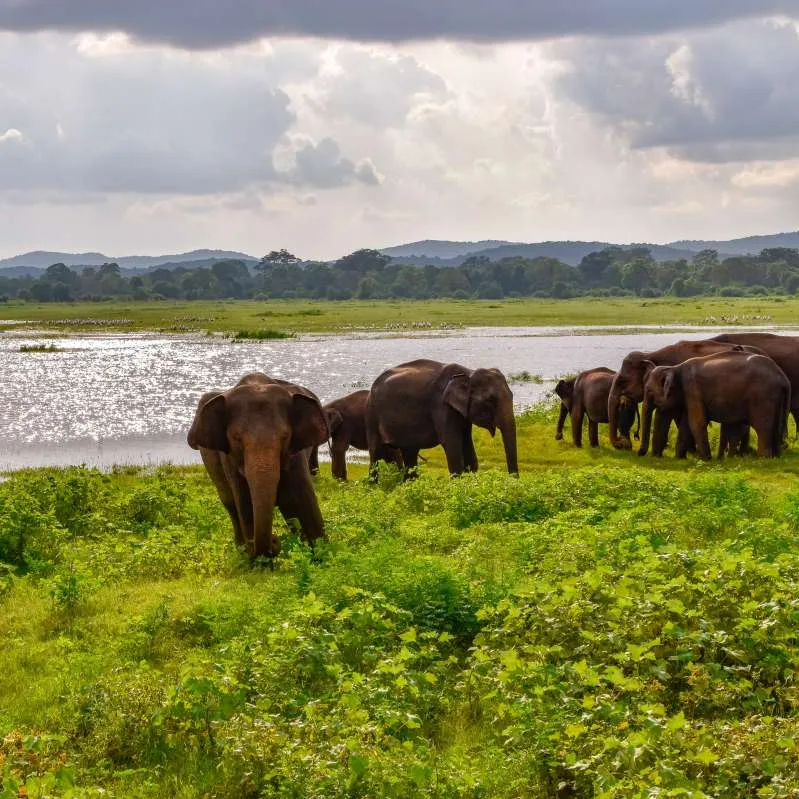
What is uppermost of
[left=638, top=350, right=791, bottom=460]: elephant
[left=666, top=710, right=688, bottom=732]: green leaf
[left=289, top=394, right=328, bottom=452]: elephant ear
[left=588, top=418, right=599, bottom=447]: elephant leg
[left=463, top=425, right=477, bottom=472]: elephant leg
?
[left=289, top=394, right=328, bottom=452]: elephant ear

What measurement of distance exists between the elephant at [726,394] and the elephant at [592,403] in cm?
213

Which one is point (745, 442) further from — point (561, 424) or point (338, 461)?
point (338, 461)

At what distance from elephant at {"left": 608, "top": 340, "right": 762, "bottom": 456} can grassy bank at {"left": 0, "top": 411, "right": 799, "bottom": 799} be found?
11.9 metres

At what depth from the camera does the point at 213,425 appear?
44.0 ft

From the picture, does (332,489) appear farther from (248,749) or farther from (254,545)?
(248,749)

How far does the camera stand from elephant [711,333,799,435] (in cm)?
2684

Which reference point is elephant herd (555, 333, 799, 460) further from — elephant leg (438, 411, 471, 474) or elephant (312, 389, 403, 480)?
elephant (312, 389, 403, 480)

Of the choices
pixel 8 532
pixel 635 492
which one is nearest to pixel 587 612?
pixel 635 492

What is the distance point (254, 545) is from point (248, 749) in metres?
5.80

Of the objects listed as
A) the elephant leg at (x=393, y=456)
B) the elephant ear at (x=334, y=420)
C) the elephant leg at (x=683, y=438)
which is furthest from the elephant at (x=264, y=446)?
the elephant leg at (x=683, y=438)

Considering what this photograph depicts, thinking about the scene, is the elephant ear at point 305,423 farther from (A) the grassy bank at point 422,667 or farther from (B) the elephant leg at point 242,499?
(A) the grassy bank at point 422,667

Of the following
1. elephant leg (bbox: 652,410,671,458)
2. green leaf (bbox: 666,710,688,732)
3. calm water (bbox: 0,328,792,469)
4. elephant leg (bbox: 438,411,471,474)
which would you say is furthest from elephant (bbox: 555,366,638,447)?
green leaf (bbox: 666,710,688,732)

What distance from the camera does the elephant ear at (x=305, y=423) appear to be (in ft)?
44.2

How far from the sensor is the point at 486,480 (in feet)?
57.4
